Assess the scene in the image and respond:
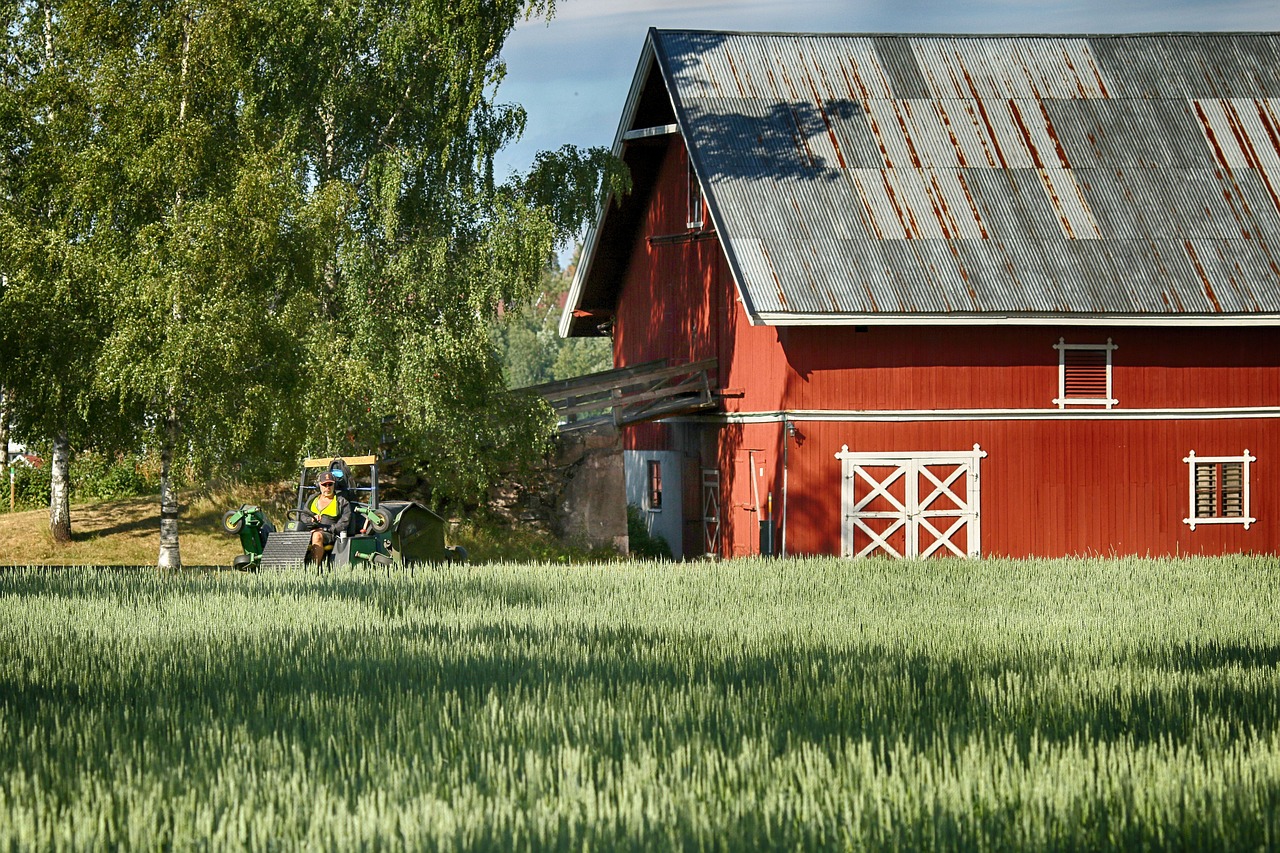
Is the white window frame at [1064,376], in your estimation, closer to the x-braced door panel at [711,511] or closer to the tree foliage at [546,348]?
the x-braced door panel at [711,511]

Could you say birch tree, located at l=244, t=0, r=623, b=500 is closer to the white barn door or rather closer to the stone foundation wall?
the stone foundation wall

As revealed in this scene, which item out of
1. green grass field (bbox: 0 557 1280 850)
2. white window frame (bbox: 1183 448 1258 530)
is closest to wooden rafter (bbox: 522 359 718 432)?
white window frame (bbox: 1183 448 1258 530)

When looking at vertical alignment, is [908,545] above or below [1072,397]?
below

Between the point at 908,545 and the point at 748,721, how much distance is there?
16.4 metres

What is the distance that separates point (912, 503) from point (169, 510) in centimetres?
1151

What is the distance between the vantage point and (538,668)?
10.6 metres

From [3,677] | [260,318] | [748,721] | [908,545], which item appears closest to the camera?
[748,721]

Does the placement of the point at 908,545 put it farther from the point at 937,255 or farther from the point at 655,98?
the point at 655,98

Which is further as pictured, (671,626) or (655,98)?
(655,98)

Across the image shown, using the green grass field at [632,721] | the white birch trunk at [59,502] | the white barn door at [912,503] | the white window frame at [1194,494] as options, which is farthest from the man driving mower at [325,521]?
the white window frame at [1194,494]

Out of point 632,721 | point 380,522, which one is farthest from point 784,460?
point 632,721

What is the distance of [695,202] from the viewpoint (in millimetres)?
28328

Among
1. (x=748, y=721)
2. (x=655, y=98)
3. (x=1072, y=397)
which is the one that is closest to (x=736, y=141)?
(x=655, y=98)

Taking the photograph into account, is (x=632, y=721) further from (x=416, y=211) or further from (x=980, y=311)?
(x=416, y=211)
